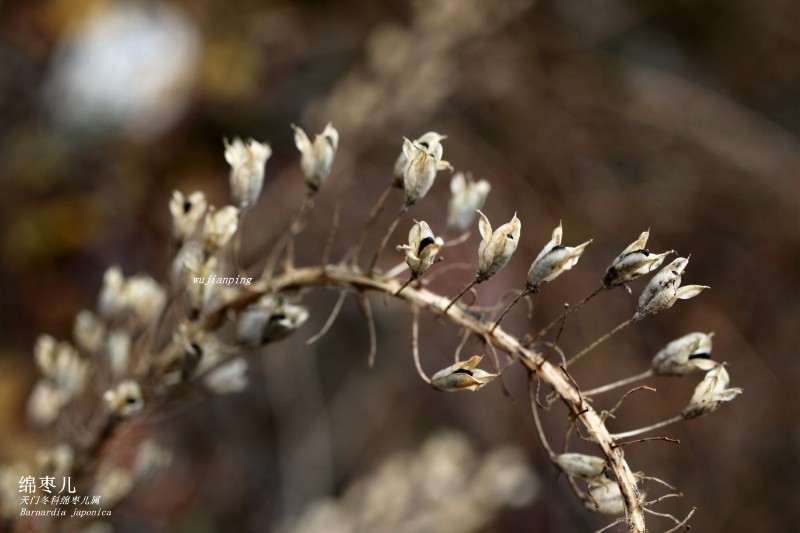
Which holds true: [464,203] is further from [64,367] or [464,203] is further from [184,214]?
[64,367]

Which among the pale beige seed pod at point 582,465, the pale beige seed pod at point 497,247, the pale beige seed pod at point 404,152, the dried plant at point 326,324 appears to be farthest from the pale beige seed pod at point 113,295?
the pale beige seed pod at point 582,465

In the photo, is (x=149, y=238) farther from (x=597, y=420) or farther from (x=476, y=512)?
(x=597, y=420)

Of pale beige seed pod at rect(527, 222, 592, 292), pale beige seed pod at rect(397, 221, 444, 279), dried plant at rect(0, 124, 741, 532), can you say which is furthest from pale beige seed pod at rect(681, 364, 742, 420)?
pale beige seed pod at rect(397, 221, 444, 279)

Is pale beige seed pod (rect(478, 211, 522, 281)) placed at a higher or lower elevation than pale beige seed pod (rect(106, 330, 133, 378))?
lower

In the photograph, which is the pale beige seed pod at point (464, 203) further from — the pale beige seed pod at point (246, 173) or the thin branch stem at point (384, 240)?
the pale beige seed pod at point (246, 173)

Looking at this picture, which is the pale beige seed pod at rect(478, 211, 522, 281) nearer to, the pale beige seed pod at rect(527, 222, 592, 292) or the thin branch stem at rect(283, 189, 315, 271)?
the pale beige seed pod at rect(527, 222, 592, 292)

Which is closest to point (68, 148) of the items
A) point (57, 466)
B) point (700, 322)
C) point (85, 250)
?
point (85, 250)
